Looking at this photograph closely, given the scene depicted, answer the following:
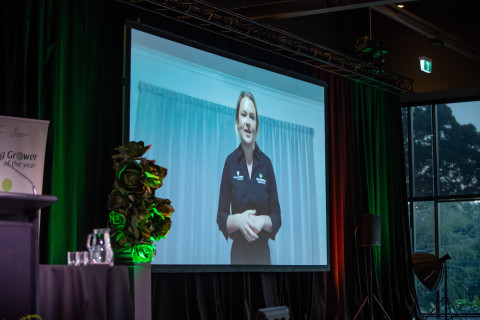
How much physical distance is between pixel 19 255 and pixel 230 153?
12.9ft

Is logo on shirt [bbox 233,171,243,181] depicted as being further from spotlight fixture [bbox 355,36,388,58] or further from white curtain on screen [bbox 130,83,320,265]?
spotlight fixture [bbox 355,36,388,58]

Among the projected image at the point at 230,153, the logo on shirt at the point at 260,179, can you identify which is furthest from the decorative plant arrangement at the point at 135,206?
the logo on shirt at the point at 260,179

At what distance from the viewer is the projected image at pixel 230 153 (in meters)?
5.86

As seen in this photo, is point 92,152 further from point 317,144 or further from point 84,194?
point 317,144

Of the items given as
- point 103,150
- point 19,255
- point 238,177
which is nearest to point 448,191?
point 238,177

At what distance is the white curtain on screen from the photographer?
582cm

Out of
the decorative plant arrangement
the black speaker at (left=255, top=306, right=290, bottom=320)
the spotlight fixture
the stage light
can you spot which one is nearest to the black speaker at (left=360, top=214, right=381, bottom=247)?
the spotlight fixture

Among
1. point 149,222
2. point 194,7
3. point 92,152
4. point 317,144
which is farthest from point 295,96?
point 149,222

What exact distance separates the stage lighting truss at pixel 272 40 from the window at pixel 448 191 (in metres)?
0.95

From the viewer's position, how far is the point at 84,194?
5410mm

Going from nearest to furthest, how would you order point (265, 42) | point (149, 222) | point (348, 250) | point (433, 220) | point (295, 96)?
point (149, 222) → point (265, 42) → point (295, 96) → point (348, 250) → point (433, 220)

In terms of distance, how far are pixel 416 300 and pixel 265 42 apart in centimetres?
436

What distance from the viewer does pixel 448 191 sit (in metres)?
9.82

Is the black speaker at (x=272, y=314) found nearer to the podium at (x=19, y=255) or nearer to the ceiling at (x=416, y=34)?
the podium at (x=19, y=255)
